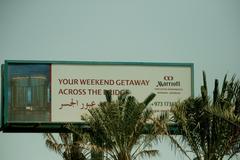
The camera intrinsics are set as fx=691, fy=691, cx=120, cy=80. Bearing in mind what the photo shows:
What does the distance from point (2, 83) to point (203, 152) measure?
17840 millimetres

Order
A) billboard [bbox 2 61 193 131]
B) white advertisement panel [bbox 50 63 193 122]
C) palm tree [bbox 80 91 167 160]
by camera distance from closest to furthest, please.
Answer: palm tree [bbox 80 91 167 160] < billboard [bbox 2 61 193 131] < white advertisement panel [bbox 50 63 193 122]

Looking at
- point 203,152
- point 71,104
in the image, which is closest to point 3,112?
point 71,104

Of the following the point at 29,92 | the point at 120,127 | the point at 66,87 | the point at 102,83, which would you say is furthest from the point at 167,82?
the point at 120,127

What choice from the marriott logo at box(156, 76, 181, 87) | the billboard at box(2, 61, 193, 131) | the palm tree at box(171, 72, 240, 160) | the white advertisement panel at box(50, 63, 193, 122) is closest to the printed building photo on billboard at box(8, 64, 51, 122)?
the billboard at box(2, 61, 193, 131)

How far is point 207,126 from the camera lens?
22531 millimetres

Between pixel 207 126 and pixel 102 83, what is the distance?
53.0 feet

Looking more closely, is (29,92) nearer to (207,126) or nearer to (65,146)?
(65,146)

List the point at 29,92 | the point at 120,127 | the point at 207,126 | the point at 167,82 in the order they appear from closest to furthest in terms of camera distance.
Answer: the point at 207,126, the point at 120,127, the point at 29,92, the point at 167,82

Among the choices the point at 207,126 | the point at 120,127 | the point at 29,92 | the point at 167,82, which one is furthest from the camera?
the point at 167,82

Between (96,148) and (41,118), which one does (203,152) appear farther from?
(41,118)

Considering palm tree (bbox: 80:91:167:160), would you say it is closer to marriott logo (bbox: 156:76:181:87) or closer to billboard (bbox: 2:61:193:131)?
billboard (bbox: 2:61:193:131)

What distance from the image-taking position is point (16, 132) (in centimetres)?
3731

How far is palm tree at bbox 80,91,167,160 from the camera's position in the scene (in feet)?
83.6

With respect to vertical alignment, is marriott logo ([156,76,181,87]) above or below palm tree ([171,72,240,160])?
above
